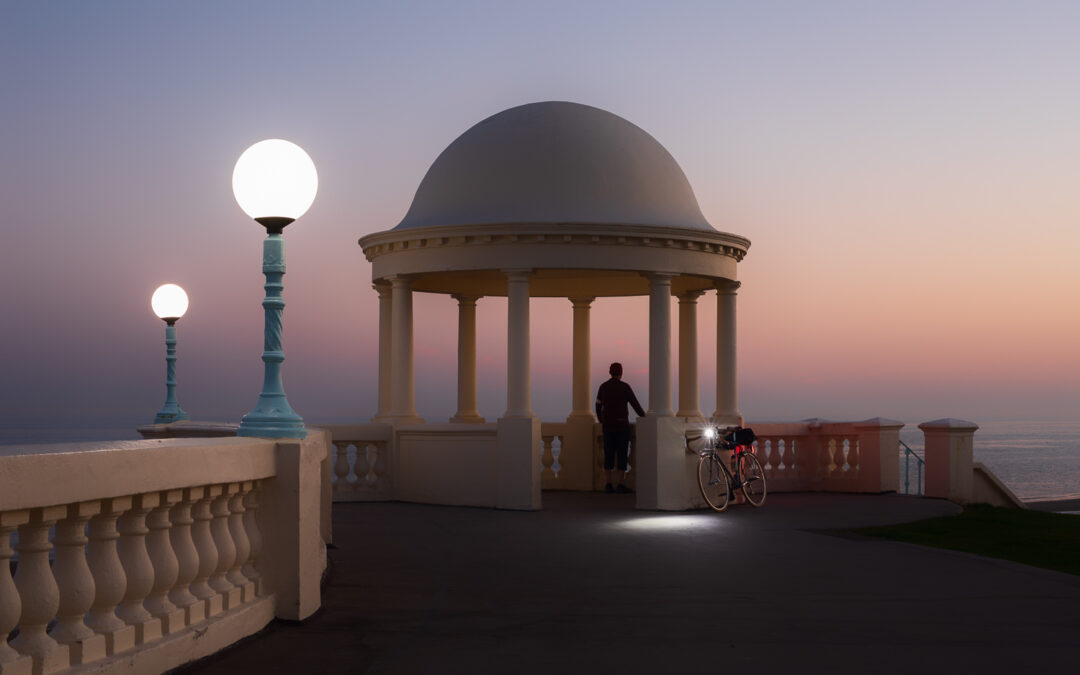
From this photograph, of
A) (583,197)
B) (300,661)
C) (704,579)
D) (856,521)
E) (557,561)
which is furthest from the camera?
(583,197)

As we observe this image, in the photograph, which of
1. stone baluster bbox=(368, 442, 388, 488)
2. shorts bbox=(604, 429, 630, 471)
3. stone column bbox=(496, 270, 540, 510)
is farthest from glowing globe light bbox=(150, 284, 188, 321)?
shorts bbox=(604, 429, 630, 471)

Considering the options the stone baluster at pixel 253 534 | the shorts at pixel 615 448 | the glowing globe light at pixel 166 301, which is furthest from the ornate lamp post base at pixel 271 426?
the shorts at pixel 615 448

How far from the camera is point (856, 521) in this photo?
15812 mm

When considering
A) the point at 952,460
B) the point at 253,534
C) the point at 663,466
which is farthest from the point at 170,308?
the point at 952,460

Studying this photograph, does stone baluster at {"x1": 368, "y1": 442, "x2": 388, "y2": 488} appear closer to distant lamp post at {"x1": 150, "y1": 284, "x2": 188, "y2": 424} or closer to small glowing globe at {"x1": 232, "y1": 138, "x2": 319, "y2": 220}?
distant lamp post at {"x1": 150, "y1": 284, "x2": 188, "y2": 424}

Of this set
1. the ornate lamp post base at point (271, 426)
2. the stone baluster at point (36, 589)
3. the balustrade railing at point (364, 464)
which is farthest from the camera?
the balustrade railing at point (364, 464)

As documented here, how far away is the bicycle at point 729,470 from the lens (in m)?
17.4

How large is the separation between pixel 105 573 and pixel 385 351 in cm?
1455

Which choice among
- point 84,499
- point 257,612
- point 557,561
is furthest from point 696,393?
point 84,499

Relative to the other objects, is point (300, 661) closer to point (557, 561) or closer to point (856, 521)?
point (557, 561)

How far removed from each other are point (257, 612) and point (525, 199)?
11.0 metres

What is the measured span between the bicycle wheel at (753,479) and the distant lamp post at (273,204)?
10973 mm

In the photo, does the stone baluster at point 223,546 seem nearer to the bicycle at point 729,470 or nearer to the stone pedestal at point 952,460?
the bicycle at point 729,470

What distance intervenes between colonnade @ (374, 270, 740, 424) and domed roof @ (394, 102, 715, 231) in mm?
1080
